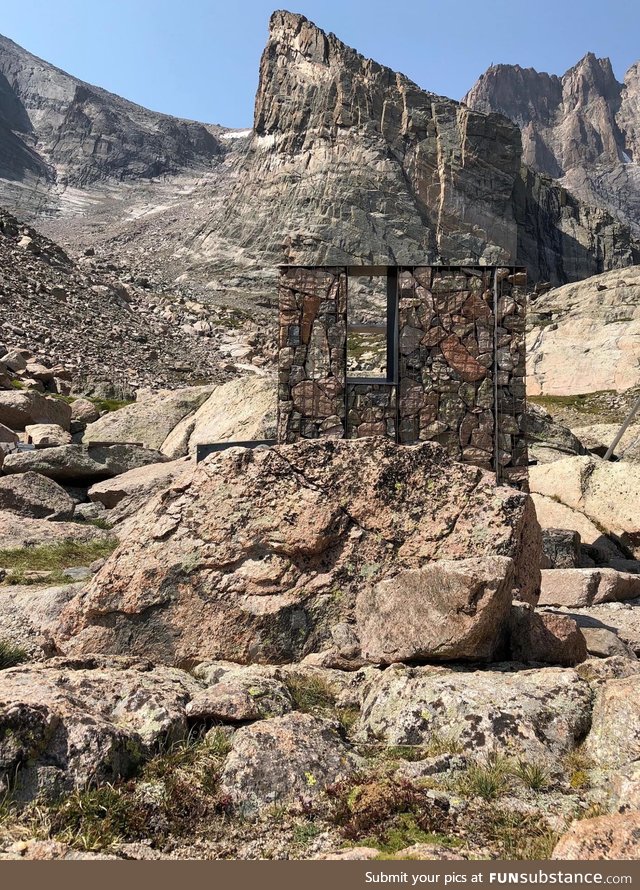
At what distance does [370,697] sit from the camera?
191 inches

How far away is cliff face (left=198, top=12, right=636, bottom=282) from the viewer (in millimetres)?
104688

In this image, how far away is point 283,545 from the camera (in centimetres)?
653

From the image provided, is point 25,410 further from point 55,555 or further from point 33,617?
point 33,617

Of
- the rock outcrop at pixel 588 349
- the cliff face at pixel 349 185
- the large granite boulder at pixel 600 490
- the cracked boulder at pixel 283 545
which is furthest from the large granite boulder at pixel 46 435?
the cliff face at pixel 349 185

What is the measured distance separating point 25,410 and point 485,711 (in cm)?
2052

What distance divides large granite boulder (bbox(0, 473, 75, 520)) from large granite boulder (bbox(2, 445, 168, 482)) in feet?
5.34

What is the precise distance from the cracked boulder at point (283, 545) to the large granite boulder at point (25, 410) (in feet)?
54.7

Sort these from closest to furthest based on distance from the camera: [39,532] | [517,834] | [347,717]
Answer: [517,834] < [347,717] < [39,532]

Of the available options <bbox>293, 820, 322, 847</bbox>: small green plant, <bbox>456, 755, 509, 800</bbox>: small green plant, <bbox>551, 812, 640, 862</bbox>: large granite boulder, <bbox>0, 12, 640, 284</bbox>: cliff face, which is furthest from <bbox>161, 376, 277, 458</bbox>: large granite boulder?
<bbox>0, 12, 640, 284</bbox>: cliff face

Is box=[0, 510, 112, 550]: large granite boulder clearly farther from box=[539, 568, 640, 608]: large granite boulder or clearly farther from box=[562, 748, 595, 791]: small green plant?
box=[562, 748, 595, 791]: small green plant

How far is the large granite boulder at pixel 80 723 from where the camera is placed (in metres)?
3.59

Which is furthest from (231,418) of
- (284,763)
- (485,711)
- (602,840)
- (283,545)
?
(602,840)

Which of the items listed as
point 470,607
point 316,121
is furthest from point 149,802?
point 316,121

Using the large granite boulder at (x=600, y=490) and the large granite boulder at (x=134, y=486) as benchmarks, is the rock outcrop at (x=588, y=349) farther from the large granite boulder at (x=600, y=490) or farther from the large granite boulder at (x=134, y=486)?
the large granite boulder at (x=134, y=486)
